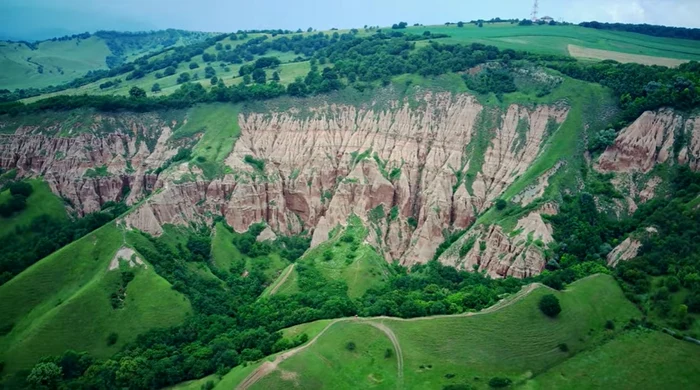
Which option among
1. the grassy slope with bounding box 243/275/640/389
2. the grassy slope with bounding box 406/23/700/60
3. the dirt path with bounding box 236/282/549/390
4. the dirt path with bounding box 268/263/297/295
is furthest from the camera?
the grassy slope with bounding box 406/23/700/60

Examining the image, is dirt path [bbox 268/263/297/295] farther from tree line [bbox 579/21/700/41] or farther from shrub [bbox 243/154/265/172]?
tree line [bbox 579/21/700/41]

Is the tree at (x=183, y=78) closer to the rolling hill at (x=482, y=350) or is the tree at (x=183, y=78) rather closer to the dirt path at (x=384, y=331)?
the rolling hill at (x=482, y=350)

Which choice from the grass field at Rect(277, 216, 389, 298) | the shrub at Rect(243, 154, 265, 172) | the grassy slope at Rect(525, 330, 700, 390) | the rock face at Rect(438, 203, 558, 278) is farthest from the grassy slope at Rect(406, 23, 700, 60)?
the grassy slope at Rect(525, 330, 700, 390)

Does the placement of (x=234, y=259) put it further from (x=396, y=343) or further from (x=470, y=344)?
(x=470, y=344)

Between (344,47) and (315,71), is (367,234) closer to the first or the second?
(315,71)

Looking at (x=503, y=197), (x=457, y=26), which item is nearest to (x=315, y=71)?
(x=503, y=197)

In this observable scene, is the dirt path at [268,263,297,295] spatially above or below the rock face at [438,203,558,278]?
below

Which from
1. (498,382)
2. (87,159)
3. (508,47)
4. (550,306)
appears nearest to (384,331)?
(498,382)
